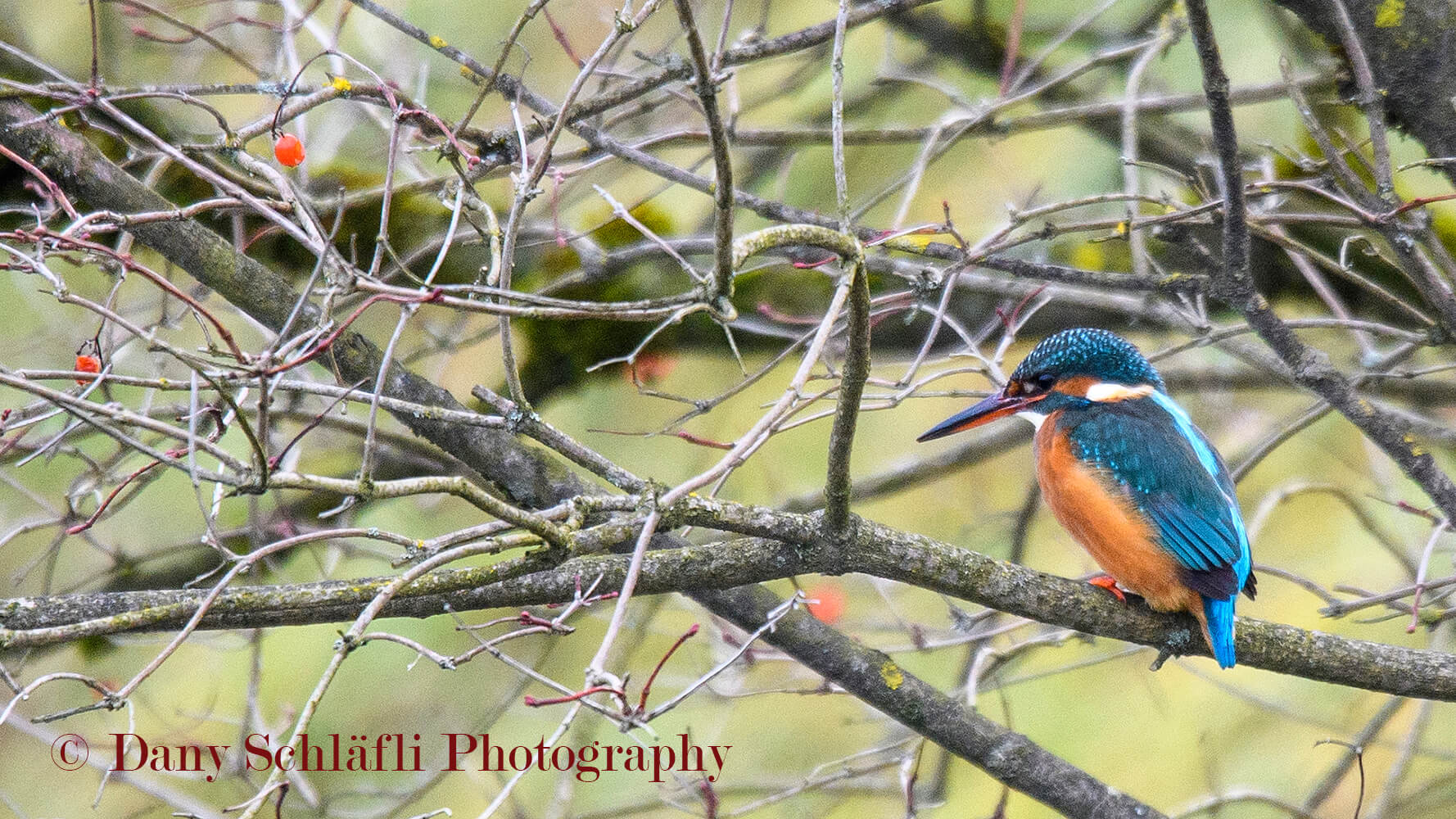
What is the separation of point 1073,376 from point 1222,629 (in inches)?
34.9

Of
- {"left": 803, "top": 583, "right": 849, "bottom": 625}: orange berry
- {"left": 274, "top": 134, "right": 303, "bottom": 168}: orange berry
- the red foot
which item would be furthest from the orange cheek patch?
{"left": 274, "top": 134, "right": 303, "bottom": 168}: orange berry

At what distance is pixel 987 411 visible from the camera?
2875 mm

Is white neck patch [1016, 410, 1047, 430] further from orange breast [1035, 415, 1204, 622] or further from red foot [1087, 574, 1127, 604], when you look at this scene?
red foot [1087, 574, 1127, 604]

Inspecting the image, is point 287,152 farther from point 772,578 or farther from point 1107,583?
point 1107,583

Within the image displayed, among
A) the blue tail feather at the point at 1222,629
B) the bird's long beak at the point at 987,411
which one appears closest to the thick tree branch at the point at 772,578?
the blue tail feather at the point at 1222,629

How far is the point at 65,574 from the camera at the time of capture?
12.9 ft

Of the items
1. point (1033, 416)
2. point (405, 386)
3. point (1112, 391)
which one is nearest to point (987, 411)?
point (1033, 416)

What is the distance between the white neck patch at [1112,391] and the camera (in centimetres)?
289

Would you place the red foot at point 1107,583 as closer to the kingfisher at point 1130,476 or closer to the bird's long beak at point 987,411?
the kingfisher at point 1130,476

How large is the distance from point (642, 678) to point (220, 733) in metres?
1.34

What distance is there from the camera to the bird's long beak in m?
2.77

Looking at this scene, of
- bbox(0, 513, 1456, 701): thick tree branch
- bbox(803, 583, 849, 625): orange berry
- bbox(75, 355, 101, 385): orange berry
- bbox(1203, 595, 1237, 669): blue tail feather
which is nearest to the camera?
bbox(0, 513, 1456, 701): thick tree branch

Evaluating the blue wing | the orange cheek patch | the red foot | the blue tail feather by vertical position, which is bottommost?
the blue tail feather

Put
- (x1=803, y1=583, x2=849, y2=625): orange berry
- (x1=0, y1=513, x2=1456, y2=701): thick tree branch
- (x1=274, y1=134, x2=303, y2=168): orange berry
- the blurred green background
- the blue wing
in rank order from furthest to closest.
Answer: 1. the blurred green background
2. (x1=803, y1=583, x2=849, y2=625): orange berry
3. the blue wing
4. (x1=274, y1=134, x2=303, y2=168): orange berry
5. (x1=0, y1=513, x2=1456, y2=701): thick tree branch
